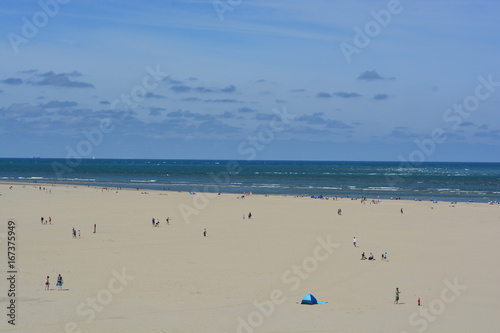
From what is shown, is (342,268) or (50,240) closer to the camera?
(342,268)

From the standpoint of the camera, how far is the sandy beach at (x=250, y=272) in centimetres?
2419

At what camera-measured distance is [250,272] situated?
32938 mm

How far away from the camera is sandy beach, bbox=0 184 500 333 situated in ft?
79.4

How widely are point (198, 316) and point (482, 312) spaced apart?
41.3ft

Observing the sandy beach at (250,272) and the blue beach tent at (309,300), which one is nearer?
the sandy beach at (250,272)

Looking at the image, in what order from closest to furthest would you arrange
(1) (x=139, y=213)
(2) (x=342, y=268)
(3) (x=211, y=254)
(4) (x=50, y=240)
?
(2) (x=342, y=268) < (3) (x=211, y=254) < (4) (x=50, y=240) < (1) (x=139, y=213)

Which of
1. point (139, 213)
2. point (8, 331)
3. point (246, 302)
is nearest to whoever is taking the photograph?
point (8, 331)

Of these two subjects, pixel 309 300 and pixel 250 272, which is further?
pixel 250 272

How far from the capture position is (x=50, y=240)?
42375 millimetres

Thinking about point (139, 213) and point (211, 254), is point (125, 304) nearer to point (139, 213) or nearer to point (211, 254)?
point (211, 254)

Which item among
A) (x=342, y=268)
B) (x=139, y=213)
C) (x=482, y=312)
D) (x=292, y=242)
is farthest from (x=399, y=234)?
(x=139, y=213)

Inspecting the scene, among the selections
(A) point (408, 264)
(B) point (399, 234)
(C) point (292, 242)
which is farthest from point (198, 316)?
(B) point (399, 234)

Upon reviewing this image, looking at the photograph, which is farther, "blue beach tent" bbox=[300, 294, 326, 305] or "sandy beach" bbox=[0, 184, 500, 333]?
"blue beach tent" bbox=[300, 294, 326, 305]

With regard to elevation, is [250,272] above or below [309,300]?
above
